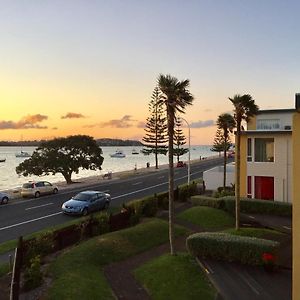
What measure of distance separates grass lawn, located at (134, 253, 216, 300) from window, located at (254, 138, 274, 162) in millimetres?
15771

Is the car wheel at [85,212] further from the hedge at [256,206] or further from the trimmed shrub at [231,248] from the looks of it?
the trimmed shrub at [231,248]

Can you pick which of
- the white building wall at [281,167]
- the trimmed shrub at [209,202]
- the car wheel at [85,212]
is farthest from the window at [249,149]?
the car wheel at [85,212]

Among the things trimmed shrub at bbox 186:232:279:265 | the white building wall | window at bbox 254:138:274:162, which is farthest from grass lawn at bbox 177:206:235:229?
trimmed shrub at bbox 186:232:279:265

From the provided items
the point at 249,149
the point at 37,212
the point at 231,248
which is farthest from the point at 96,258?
the point at 249,149

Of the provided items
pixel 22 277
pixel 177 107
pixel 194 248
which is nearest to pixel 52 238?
pixel 22 277

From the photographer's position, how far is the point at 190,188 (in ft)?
112

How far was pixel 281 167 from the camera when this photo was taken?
2961cm

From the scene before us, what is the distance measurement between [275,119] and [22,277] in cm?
2628

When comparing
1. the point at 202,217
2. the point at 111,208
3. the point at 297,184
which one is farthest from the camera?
the point at 111,208

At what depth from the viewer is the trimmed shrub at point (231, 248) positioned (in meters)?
15.8

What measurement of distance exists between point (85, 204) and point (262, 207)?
474 inches

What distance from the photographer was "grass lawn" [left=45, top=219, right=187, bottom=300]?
12945 millimetres

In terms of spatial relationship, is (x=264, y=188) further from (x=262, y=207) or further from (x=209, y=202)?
(x=209, y=202)

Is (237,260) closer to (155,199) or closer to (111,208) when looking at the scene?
(155,199)
